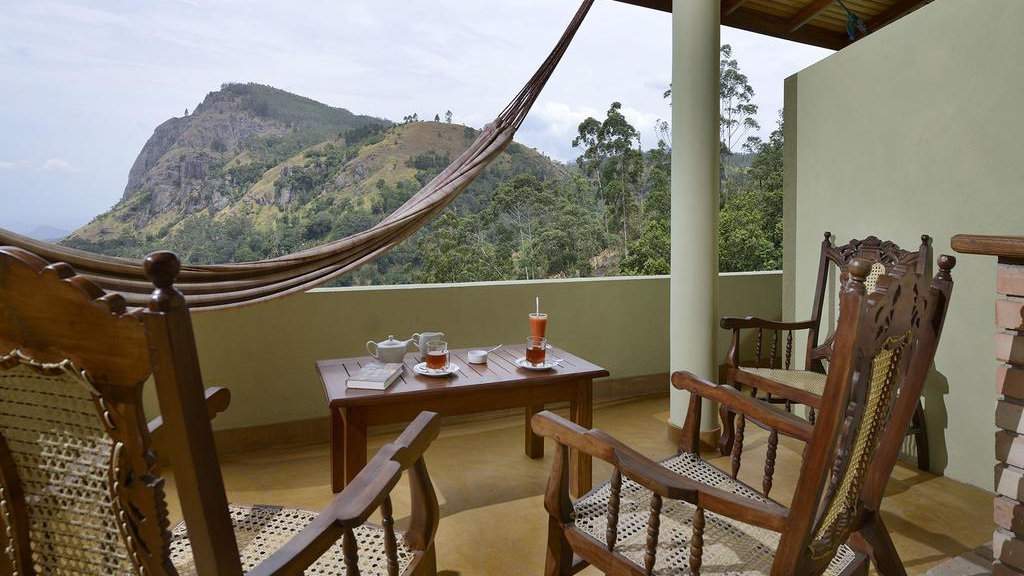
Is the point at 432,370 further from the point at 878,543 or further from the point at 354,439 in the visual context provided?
the point at 878,543

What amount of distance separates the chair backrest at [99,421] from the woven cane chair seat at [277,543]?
1.12 feet

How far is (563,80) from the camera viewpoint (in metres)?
7.68

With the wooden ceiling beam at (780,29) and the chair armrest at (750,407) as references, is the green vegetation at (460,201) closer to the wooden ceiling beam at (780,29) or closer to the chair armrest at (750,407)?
the wooden ceiling beam at (780,29)

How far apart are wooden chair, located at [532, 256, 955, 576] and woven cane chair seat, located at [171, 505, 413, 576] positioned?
343 mm

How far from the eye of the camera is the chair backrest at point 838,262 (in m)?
2.16

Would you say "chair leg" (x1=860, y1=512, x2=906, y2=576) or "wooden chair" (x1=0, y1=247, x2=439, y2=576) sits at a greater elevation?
"wooden chair" (x1=0, y1=247, x2=439, y2=576)

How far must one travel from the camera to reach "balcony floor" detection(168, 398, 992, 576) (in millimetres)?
1726

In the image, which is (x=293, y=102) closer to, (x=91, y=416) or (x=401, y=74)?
(x=401, y=74)

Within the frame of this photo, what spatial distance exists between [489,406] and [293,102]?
6.44 m

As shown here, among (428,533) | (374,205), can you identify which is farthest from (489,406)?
(374,205)

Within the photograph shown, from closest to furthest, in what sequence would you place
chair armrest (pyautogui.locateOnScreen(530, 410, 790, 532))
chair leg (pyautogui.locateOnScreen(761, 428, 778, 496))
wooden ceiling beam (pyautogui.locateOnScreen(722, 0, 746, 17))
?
chair armrest (pyautogui.locateOnScreen(530, 410, 790, 532)), chair leg (pyautogui.locateOnScreen(761, 428, 778, 496)), wooden ceiling beam (pyautogui.locateOnScreen(722, 0, 746, 17))

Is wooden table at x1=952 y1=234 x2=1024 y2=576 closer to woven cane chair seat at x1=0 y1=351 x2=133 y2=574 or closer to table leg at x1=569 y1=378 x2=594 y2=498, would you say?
table leg at x1=569 y1=378 x2=594 y2=498

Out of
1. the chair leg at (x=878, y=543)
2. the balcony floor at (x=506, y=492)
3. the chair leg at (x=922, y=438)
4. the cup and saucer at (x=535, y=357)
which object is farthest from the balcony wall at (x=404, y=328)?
the chair leg at (x=878, y=543)

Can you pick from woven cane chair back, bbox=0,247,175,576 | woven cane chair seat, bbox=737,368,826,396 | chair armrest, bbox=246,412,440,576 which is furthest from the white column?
woven cane chair back, bbox=0,247,175,576
